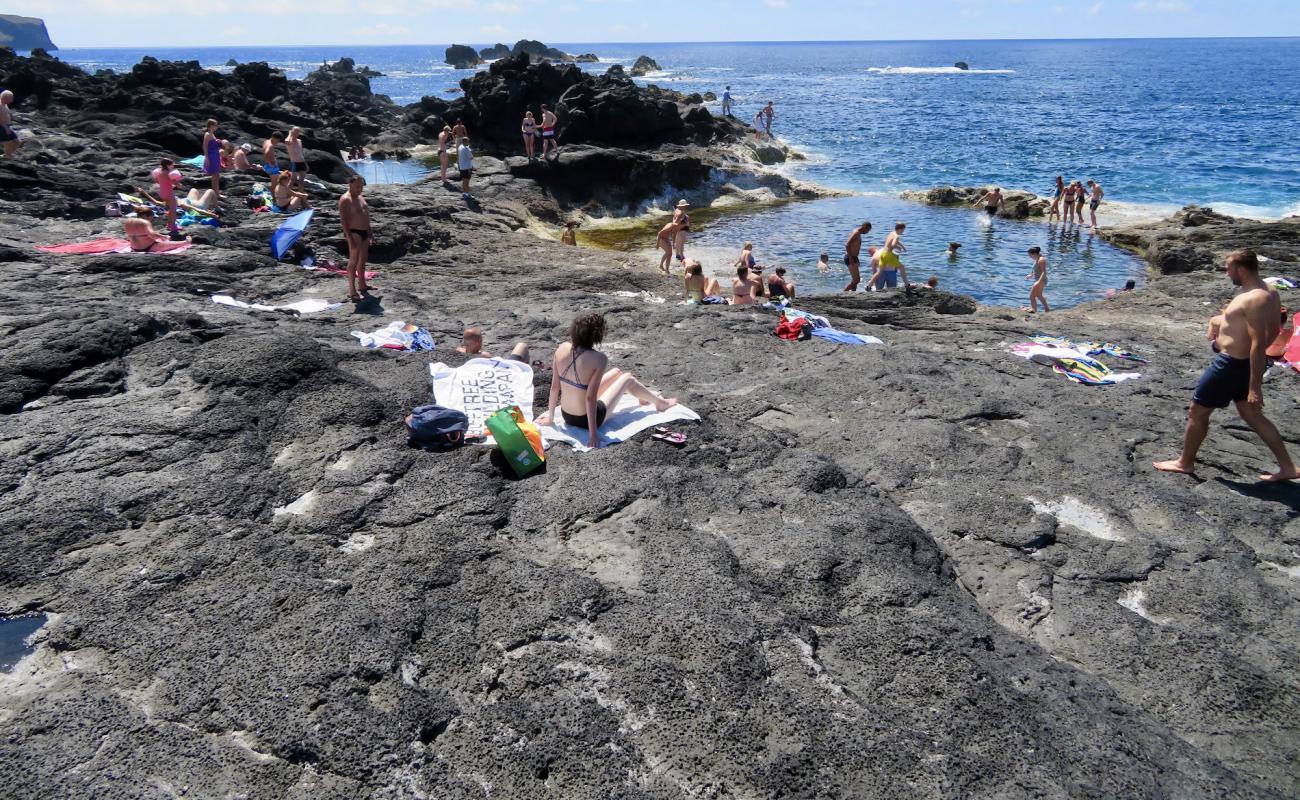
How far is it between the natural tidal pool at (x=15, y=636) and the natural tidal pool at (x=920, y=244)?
607 inches

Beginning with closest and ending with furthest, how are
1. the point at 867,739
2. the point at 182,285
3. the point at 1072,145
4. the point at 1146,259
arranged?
the point at 867,739
the point at 182,285
the point at 1146,259
the point at 1072,145

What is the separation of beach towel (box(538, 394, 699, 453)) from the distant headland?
232715mm

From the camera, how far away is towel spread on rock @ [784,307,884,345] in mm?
9547

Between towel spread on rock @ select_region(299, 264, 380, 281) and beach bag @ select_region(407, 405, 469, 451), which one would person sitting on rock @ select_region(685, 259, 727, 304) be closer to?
towel spread on rock @ select_region(299, 264, 380, 281)

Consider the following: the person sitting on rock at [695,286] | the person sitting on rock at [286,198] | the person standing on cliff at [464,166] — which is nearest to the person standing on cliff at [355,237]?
Answer: the person sitting on rock at [695,286]

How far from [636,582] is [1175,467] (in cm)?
463

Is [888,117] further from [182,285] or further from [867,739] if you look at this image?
[867,739]

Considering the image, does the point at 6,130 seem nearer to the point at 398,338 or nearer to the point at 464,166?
the point at 464,166

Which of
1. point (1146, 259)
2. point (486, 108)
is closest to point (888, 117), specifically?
point (486, 108)

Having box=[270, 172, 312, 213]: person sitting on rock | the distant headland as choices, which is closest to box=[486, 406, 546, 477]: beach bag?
box=[270, 172, 312, 213]: person sitting on rock

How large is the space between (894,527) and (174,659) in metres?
3.90

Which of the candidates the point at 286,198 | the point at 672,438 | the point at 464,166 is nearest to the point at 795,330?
the point at 672,438

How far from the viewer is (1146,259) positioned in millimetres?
20422

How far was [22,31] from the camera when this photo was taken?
179 metres
